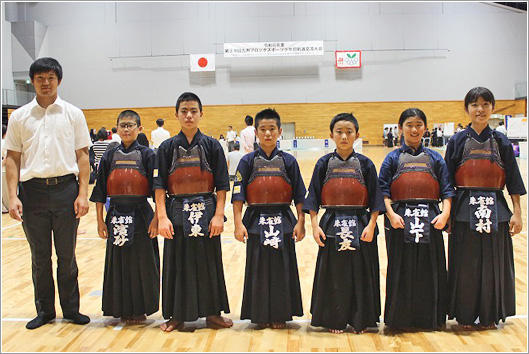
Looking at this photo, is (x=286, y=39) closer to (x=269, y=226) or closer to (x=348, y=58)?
(x=348, y=58)

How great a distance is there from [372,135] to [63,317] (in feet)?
75.6

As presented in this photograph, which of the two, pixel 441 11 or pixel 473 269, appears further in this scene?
pixel 441 11

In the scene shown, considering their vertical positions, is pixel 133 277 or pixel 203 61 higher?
pixel 203 61

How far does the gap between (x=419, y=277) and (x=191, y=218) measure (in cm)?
174

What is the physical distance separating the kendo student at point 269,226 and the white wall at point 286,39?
20.8m

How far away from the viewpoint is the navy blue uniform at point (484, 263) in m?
3.24

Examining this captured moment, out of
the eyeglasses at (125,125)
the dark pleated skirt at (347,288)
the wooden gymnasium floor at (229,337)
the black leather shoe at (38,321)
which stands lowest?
the wooden gymnasium floor at (229,337)

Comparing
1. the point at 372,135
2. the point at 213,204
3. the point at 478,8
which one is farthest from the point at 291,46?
the point at 213,204

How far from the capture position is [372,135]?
24984 mm

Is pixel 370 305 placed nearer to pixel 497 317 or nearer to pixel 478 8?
pixel 497 317

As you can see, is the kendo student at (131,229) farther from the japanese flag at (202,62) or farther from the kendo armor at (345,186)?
the japanese flag at (202,62)

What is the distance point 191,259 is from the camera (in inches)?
131

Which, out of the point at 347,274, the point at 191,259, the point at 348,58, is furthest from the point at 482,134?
the point at 348,58

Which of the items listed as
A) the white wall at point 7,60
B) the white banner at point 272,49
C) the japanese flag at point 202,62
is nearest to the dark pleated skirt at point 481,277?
the white banner at point 272,49
